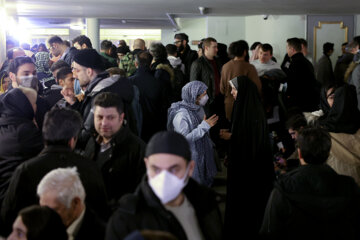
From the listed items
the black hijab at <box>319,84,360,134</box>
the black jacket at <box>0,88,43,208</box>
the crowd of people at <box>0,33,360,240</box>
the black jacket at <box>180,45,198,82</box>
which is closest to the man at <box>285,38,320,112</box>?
the crowd of people at <box>0,33,360,240</box>

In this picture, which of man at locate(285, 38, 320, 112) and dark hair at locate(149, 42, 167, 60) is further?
man at locate(285, 38, 320, 112)

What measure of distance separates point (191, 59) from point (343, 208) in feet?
19.6

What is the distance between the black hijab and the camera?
4758mm

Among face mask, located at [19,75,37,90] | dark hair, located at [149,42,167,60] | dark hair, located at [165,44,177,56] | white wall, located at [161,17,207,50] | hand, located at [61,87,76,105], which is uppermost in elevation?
white wall, located at [161,17,207,50]

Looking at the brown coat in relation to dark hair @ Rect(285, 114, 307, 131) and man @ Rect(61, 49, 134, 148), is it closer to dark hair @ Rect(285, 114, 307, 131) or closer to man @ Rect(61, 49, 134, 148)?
dark hair @ Rect(285, 114, 307, 131)

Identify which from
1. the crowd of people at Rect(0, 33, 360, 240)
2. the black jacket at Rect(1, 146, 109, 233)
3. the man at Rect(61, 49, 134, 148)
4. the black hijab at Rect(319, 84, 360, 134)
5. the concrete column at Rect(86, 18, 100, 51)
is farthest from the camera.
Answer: the concrete column at Rect(86, 18, 100, 51)

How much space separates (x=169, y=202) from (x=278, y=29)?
1215 cm

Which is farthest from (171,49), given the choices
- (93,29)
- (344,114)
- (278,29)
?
(93,29)

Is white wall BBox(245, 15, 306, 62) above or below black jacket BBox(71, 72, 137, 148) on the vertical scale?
above

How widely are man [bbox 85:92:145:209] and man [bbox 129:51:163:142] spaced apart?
8.82ft

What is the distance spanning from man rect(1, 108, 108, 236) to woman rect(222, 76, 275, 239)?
2329mm

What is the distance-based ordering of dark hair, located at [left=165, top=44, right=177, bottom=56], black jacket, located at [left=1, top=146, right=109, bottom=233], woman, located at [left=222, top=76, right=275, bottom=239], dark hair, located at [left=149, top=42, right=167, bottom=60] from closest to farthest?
1. black jacket, located at [left=1, top=146, right=109, bottom=233]
2. woman, located at [left=222, top=76, right=275, bottom=239]
3. dark hair, located at [left=149, top=42, right=167, bottom=60]
4. dark hair, located at [left=165, top=44, right=177, bottom=56]

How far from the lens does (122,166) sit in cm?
323

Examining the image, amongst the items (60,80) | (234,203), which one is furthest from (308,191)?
(60,80)
